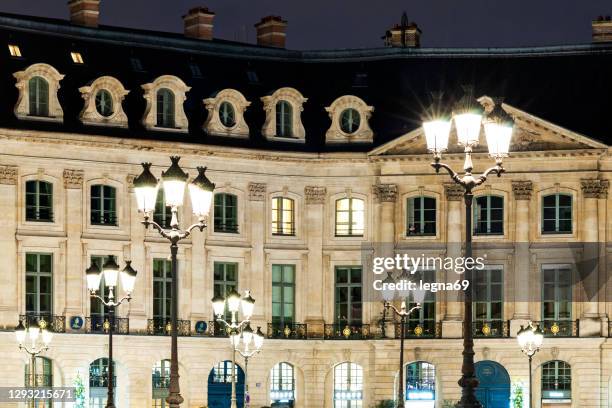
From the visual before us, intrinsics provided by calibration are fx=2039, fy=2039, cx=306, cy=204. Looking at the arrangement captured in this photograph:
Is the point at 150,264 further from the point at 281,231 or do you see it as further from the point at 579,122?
the point at 579,122

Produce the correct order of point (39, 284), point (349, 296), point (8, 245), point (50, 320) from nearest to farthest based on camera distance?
point (8, 245) → point (50, 320) → point (39, 284) → point (349, 296)

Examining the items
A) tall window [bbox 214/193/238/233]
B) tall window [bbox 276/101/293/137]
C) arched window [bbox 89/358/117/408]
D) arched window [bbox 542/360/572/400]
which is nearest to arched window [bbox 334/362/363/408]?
tall window [bbox 214/193/238/233]

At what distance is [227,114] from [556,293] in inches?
534

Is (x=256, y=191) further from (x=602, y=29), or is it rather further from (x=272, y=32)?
(x=602, y=29)

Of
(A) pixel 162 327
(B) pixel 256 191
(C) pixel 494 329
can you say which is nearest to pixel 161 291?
(A) pixel 162 327

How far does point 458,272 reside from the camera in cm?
7444

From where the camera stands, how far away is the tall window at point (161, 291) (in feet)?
235

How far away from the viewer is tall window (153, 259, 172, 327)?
71688mm

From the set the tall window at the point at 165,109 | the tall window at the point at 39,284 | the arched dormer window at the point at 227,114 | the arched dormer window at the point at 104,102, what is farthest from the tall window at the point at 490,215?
the tall window at the point at 39,284

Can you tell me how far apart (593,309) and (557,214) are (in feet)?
12.0

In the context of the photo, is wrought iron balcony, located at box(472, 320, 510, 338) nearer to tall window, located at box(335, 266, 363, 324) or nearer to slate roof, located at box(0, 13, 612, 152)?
tall window, located at box(335, 266, 363, 324)

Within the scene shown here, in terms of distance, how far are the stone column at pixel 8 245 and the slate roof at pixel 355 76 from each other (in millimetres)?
4775

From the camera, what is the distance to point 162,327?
235 ft

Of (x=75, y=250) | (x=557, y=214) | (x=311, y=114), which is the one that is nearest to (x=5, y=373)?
(x=75, y=250)
